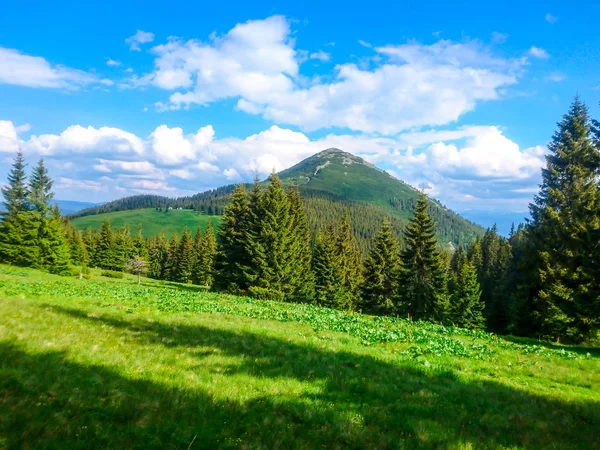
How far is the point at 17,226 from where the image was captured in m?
60.5

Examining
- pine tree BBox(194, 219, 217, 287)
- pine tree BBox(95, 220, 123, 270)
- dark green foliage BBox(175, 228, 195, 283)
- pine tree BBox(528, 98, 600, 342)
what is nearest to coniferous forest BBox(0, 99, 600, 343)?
pine tree BBox(528, 98, 600, 342)

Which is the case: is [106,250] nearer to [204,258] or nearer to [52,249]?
Result: [204,258]

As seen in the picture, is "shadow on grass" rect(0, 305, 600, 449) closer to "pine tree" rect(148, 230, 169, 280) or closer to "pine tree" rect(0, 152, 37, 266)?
"pine tree" rect(0, 152, 37, 266)

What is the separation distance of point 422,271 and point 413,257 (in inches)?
89.8

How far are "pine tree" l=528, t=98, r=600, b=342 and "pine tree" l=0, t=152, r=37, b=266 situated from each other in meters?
75.5

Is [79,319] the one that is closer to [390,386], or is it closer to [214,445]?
[214,445]

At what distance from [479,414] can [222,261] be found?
155 feet

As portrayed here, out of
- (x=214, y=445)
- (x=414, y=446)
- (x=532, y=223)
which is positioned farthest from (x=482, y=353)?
(x=532, y=223)

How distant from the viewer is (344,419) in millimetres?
5895

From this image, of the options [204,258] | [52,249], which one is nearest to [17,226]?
[52,249]

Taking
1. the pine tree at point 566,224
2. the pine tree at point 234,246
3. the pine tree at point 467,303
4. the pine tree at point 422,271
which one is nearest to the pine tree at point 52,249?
the pine tree at point 234,246

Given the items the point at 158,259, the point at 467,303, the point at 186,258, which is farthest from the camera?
the point at 158,259

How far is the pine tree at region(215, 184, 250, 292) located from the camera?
4875 cm

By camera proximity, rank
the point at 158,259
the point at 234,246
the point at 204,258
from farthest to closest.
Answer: the point at 158,259
the point at 204,258
the point at 234,246
